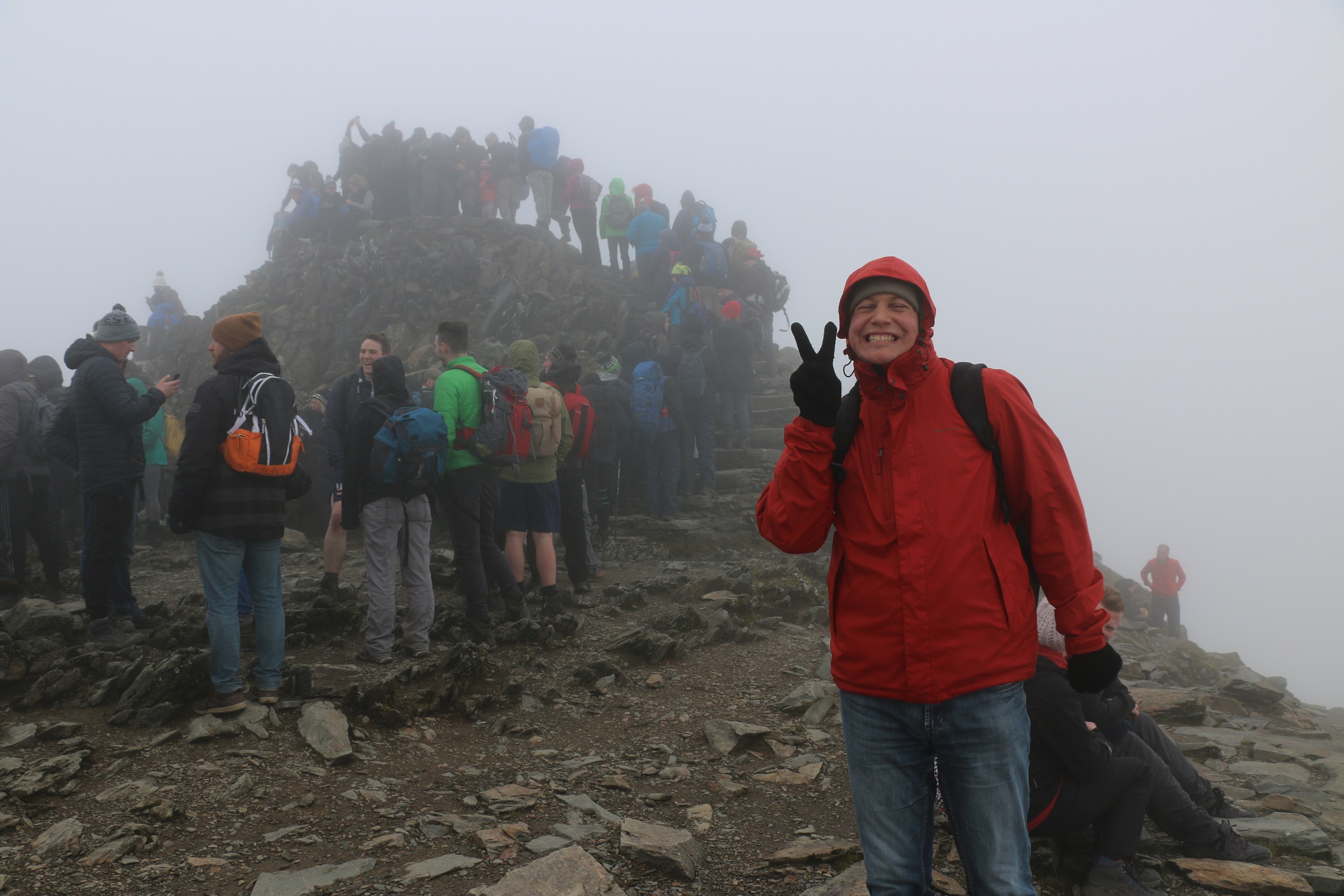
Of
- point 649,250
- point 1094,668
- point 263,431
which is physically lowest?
point 1094,668

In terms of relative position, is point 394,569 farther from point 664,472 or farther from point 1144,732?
point 664,472

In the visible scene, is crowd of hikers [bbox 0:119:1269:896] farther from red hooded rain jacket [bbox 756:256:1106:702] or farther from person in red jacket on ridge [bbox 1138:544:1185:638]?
person in red jacket on ridge [bbox 1138:544:1185:638]

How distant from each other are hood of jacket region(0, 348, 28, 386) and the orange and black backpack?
5913 mm

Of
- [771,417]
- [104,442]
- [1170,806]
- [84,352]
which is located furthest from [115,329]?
[771,417]

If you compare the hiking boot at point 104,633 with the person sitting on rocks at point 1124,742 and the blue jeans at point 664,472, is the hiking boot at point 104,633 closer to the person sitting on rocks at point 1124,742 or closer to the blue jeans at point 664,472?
the person sitting on rocks at point 1124,742

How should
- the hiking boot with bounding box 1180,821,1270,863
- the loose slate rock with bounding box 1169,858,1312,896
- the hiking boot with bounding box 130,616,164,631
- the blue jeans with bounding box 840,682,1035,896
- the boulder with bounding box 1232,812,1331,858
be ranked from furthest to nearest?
the hiking boot with bounding box 130,616,164,631 → the boulder with bounding box 1232,812,1331,858 → the hiking boot with bounding box 1180,821,1270,863 → the loose slate rock with bounding box 1169,858,1312,896 → the blue jeans with bounding box 840,682,1035,896

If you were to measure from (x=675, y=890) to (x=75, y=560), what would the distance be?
460 inches

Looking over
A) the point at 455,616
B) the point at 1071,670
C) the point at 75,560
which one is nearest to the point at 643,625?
the point at 455,616

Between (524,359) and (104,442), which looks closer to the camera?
(104,442)

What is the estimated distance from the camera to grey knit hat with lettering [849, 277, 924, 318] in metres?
2.66

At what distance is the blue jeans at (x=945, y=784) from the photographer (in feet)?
7.98

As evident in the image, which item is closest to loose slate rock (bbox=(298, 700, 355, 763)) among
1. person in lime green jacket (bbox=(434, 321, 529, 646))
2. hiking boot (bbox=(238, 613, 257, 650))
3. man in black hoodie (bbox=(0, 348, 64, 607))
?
hiking boot (bbox=(238, 613, 257, 650))

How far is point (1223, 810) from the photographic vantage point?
478 cm

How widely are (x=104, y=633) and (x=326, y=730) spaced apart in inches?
125
